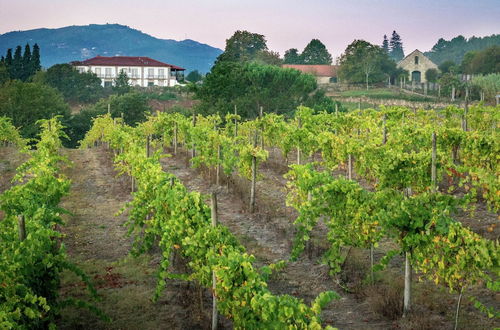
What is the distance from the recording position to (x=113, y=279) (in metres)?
11.0

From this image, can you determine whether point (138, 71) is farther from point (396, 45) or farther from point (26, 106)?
point (396, 45)

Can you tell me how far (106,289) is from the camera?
10.5 metres

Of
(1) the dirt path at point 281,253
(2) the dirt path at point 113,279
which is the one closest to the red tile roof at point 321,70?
(1) the dirt path at point 281,253

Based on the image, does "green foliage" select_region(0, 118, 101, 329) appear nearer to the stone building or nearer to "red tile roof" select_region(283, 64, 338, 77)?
"red tile roof" select_region(283, 64, 338, 77)

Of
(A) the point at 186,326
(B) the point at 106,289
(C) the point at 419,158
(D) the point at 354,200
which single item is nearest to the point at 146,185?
(B) the point at 106,289

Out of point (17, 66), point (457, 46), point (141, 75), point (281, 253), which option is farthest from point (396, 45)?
point (281, 253)

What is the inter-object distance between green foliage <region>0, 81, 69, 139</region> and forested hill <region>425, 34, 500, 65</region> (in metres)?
129

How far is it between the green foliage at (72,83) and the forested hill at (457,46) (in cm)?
11314

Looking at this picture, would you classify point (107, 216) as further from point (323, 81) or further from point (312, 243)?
point (323, 81)

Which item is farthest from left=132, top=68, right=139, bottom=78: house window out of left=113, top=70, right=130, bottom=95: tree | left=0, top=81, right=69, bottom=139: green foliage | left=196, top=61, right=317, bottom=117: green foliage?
left=196, top=61, right=317, bottom=117: green foliage

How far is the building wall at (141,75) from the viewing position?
9206 cm

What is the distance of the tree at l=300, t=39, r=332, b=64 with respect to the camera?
103 m

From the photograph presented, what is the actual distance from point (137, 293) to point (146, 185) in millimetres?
2697

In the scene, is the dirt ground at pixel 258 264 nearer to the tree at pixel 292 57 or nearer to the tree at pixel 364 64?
the tree at pixel 364 64
